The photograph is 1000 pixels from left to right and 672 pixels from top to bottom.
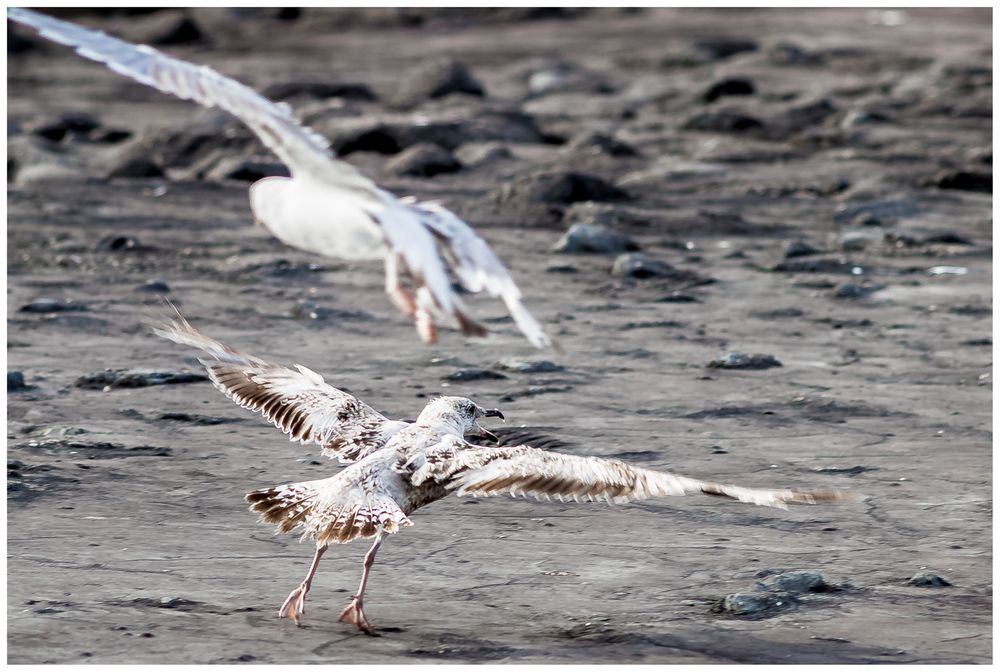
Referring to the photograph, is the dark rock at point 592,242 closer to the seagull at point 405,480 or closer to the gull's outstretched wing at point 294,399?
the gull's outstretched wing at point 294,399

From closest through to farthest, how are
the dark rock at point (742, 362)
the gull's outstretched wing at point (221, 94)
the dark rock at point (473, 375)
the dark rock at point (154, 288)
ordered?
the gull's outstretched wing at point (221, 94) → the dark rock at point (473, 375) → the dark rock at point (742, 362) → the dark rock at point (154, 288)

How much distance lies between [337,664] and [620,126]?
47.8 feet

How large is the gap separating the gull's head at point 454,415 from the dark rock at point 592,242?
6.21 metres

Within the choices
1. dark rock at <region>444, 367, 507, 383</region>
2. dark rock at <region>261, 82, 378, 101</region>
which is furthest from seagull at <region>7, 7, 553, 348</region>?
dark rock at <region>261, 82, 378, 101</region>

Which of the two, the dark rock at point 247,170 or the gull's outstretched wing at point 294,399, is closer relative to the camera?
the gull's outstretched wing at point 294,399

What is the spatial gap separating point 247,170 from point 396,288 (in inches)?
418

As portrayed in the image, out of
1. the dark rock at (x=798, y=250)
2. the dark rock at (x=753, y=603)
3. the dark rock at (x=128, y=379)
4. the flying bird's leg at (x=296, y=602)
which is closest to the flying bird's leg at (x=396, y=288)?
the flying bird's leg at (x=296, y=602)

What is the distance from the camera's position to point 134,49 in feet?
18.0

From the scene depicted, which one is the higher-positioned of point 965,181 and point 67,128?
point 67,128

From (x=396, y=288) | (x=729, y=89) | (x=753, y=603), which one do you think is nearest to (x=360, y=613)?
(x=396, y=288)

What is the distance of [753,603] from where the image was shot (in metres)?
5.75

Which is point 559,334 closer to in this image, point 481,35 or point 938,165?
point 938,165

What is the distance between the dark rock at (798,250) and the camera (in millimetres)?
12420

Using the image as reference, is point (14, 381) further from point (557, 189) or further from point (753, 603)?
point (557, 189)
